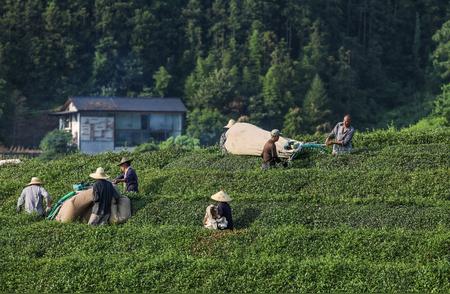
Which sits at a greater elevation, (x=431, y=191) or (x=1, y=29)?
(x=1, y=29)

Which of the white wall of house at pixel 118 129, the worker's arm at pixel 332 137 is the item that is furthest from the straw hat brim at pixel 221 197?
the white wall of house at pixel 118 129

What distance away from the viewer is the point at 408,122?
71.0 meters

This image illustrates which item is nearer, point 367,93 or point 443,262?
point 443,262

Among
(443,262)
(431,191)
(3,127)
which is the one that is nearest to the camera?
(443,262)

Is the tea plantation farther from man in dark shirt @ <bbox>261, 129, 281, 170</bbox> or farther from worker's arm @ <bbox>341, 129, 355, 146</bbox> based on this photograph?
man in dark shirt @ <bbox>261, 129, 281, 170</bbox>

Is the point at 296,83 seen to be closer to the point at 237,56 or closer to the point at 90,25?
the point at 237,56

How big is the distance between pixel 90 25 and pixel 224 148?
151 ft

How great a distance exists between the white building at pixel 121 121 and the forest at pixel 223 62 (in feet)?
5.19

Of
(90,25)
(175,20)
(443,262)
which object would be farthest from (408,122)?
(443,262)

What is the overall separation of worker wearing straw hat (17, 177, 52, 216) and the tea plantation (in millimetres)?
581

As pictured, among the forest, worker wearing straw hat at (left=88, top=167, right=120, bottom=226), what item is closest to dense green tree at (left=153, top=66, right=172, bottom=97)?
the forest

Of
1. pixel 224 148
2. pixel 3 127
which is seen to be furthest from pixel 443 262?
pixel 3 127

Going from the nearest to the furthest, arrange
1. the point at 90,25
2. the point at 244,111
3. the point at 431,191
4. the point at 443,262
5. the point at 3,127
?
1. the point at 443,262
2. the point at 431,191
3. the point at 3,127
4. the point at 244,111
5. the point at 90,25

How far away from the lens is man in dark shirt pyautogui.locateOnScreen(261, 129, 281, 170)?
28.1 metres
